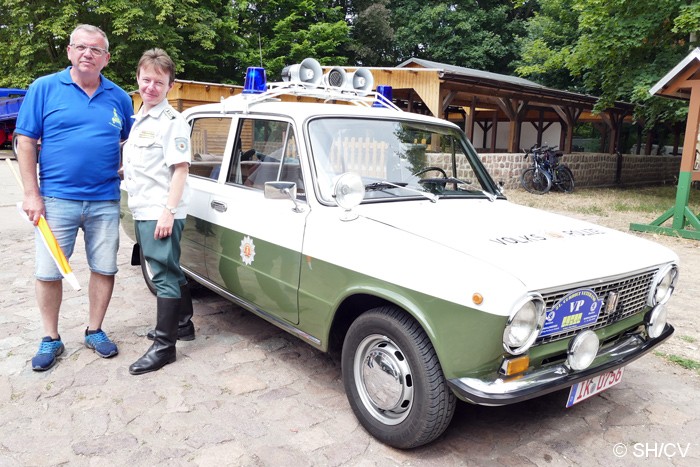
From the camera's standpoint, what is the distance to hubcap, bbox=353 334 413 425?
285 cm

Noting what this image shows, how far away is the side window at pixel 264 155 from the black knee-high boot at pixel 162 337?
3.32 feet

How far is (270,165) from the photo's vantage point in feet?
12.5

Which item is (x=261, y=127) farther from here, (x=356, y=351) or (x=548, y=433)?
(x=548, y=433)

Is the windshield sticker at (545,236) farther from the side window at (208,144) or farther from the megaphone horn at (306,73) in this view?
the side window at (208,144)

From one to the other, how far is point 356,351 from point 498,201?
5.25 feet

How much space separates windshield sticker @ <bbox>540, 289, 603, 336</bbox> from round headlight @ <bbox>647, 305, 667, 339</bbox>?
1.94ft

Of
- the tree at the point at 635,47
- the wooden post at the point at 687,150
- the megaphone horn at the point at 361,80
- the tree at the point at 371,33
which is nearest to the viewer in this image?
the megaphone horn at the point at 361,80

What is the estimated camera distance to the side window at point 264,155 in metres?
3.62

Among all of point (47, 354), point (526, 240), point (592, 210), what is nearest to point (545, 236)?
point (526, 240)

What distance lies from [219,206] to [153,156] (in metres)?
0.66

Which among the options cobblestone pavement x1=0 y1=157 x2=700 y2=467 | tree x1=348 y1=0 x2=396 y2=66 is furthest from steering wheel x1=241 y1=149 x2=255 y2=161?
tree x1=348 y1=0 x2=396 y2=66

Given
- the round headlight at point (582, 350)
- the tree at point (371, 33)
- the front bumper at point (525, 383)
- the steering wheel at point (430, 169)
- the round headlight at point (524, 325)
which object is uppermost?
the tree at point (371, 33)

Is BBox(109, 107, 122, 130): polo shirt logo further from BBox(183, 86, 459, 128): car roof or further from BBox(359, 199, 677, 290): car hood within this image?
BBox(359, 199, 677, 290): car hood

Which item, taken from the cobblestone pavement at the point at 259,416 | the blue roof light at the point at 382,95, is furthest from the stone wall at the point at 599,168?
the cobblestone pavement at the point at 259,416
